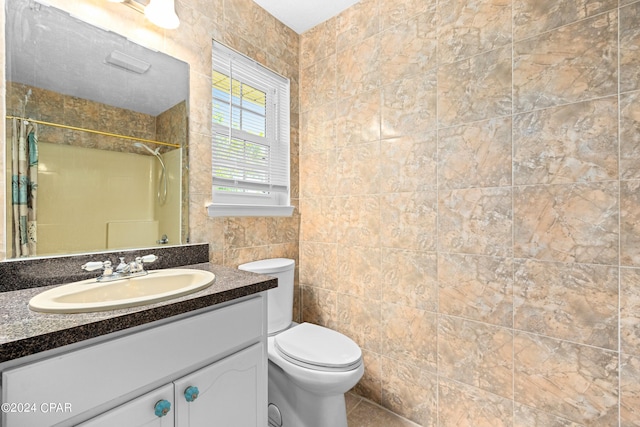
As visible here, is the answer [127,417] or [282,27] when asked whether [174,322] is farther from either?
[282,27]

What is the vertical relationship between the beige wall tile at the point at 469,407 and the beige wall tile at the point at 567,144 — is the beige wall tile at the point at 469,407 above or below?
below

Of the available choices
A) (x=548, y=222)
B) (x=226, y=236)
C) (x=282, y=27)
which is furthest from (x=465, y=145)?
(x=282, y=27)

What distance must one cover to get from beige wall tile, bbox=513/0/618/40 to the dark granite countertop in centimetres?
161

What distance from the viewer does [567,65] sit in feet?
3.87

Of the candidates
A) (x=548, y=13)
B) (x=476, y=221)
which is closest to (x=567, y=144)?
(x=476, y=221)

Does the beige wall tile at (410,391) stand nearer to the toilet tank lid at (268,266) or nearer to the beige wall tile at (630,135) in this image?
the toilet tank lid at (268,266)

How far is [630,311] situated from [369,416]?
1296 millimetres

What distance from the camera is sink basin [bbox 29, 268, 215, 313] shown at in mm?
791

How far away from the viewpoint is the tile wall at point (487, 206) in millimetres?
1104

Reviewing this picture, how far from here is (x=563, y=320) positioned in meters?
1.19

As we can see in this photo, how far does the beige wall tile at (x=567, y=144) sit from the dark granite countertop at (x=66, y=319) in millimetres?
1304

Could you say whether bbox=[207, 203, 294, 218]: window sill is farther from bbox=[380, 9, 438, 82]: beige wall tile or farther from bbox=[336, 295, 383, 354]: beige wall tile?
bbox=[380, 9, 438, 82]: beige wall tile

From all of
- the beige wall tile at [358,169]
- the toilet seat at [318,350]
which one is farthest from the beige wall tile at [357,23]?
the toilet seat at [318,350]

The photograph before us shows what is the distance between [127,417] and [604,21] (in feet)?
6.83
